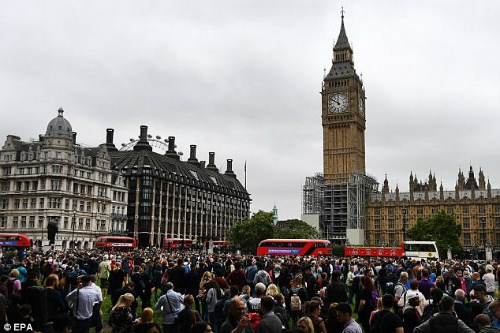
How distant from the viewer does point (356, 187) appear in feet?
399

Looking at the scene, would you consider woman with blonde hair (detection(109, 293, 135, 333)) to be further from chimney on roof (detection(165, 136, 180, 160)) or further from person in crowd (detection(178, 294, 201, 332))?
chimney on roof (detection(165, 136, 180, 160))

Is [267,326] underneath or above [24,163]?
underneath

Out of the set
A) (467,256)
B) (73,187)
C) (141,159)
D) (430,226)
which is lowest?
(467,256)

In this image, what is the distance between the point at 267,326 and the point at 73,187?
276 ft

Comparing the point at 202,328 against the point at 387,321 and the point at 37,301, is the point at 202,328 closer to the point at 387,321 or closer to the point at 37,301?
the point at 387,321

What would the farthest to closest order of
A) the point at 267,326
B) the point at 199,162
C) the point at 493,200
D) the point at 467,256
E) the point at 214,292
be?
the point at 199,162 → the point at 493,200 → the point at 467,256 → the point at 214,292 → the point at 267,326

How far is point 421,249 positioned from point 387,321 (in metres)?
56.1

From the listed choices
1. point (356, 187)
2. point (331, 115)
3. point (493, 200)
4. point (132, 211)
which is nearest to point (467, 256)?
point (493, 200)

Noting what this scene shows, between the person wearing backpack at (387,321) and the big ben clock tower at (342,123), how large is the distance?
12046cm

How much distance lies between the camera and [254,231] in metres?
92.2

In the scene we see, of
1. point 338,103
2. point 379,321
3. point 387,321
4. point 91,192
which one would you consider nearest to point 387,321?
point 387,321

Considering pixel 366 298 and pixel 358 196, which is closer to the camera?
pixel 366 298

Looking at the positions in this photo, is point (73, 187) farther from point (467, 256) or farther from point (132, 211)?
point (467, 256)

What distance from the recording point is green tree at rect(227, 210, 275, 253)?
91688 mm
